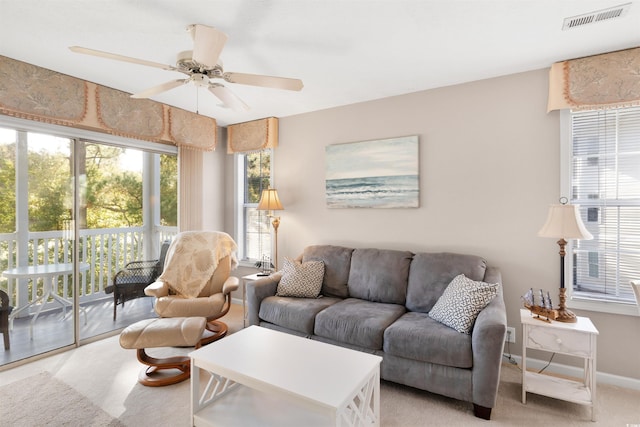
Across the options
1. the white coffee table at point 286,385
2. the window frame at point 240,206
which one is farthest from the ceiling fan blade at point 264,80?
the window frame at point 240,206

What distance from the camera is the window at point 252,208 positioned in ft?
14.7

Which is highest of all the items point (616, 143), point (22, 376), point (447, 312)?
point (616, 143)

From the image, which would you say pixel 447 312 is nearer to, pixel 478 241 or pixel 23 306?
pixel 478 241

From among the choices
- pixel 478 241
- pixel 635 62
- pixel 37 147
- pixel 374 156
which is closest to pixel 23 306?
pixel 37 147

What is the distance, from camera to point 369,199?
3.54 m

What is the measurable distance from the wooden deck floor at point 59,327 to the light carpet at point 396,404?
215 mm

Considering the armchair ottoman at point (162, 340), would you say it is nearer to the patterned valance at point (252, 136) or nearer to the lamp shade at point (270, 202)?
the lamp shade at point (270, 202)

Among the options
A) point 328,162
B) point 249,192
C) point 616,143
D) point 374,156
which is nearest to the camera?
point 616,143

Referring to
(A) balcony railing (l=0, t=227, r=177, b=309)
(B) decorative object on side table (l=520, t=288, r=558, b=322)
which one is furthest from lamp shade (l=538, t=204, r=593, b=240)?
(A) balcony railing (l=0, t=227, r=177, b=309)

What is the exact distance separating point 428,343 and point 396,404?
492mm

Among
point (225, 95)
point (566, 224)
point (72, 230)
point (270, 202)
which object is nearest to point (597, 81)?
point (566, 224)

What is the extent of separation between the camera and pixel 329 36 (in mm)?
2266

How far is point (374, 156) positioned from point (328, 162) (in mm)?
590

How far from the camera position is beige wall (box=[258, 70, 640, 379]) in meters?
2.70
